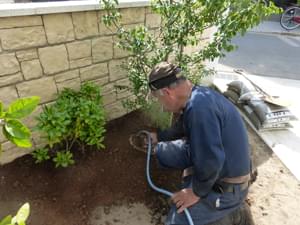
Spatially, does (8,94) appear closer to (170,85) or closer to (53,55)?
(53,55)

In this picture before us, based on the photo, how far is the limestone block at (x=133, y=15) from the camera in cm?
259

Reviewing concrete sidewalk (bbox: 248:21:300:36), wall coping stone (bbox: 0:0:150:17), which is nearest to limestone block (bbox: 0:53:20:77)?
wall coping stone (bbox: 0:0:150:17)

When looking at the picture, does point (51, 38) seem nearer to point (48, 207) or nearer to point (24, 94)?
point (24, 94)

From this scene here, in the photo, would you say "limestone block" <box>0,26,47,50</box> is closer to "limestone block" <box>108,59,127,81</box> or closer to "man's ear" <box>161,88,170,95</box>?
"limestone block" <box>108,59,127,81</box>

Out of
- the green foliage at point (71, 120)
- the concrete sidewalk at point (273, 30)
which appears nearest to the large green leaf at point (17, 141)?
the green foliage at point (71, 120)

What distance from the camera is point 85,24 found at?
91.0 inches

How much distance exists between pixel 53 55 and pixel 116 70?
0.77m

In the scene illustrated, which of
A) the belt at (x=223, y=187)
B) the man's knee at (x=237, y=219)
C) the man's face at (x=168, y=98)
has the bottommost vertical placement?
the man's knee at (x=237, y=219)

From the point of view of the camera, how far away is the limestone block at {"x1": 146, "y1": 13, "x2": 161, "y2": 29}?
285cm

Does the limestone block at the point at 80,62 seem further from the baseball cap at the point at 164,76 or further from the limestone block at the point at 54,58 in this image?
the baseball cap at the point at 164,76

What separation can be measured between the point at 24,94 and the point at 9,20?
1.97 ft

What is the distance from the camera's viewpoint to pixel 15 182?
6.84 feet

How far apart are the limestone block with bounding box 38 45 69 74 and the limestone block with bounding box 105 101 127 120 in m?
0.76

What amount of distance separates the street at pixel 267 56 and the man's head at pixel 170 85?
4.35 m
